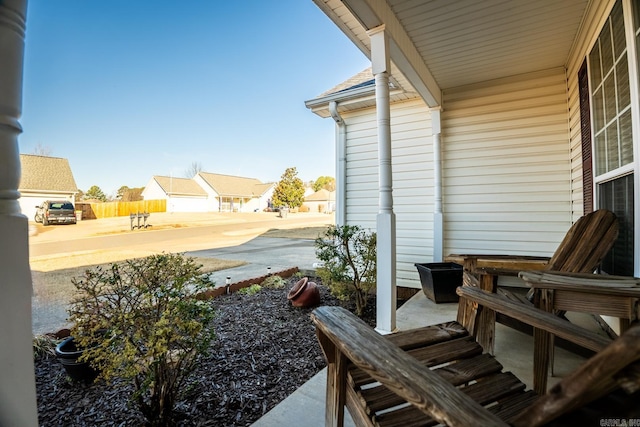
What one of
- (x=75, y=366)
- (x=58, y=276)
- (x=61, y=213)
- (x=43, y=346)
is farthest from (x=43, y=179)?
(x=61, y=213)

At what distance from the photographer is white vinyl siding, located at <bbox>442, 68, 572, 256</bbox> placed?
11.5 ft

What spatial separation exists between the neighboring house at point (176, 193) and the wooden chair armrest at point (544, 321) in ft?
73.8

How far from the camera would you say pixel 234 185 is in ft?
94.5

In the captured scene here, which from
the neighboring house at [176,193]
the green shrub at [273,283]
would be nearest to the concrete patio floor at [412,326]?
the green shrub at [273,283]

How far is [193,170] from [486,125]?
82.1 ft

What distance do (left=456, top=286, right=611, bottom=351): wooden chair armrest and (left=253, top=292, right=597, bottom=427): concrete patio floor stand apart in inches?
31.7

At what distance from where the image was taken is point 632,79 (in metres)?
1.75

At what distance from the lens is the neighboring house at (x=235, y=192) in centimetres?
2603

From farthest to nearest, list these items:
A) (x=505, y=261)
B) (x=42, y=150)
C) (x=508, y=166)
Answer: (x=508, y=166)
(x=42, y=150)
(x=505, y=261)

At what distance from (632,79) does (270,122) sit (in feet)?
70.3

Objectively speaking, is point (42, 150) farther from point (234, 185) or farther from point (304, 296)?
point (234, 185)

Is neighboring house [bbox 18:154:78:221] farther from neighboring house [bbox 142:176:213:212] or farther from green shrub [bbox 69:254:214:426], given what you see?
neighboring house [bbox 142:176:213:212]

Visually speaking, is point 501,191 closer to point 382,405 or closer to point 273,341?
point 273,341

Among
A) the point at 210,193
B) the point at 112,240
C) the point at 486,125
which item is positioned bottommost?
the point at 112,240
